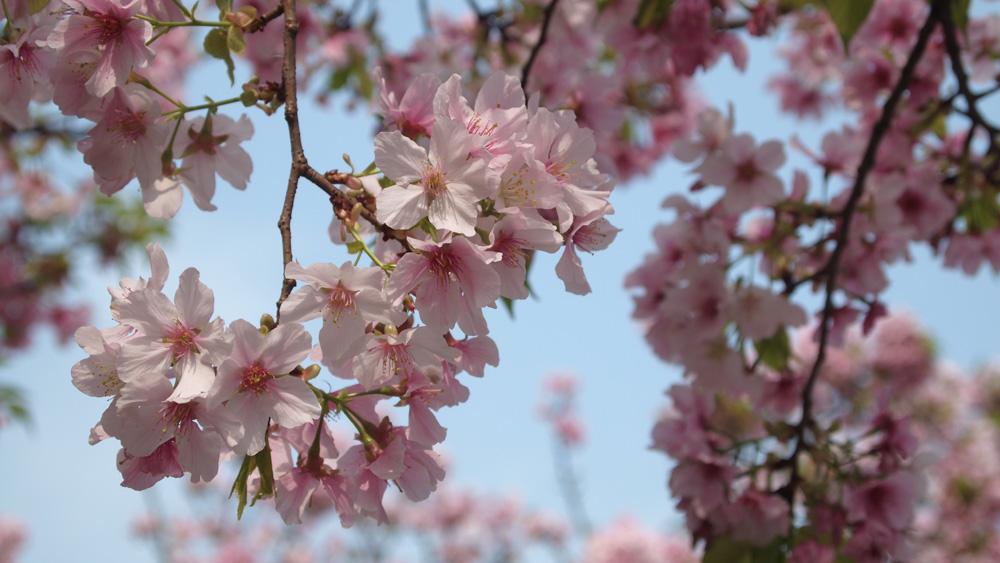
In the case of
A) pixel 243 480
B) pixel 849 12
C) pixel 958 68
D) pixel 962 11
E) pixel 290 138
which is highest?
pixel 958 68

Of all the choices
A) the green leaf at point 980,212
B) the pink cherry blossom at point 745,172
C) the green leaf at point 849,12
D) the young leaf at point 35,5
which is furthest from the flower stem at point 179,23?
the green leaf at point 980,212

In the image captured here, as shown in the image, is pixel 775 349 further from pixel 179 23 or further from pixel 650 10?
pixel 179 23

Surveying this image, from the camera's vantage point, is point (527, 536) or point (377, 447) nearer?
point (377, 447)

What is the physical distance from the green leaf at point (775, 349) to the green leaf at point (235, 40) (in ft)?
5.46

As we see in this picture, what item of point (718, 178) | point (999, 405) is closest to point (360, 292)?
point (718, 178)

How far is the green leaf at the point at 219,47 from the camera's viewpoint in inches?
47.5

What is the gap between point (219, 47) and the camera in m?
1.22

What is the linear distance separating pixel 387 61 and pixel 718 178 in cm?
183

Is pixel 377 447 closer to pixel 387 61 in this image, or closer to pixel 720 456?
pixel 720 456

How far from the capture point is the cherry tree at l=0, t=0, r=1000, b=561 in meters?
0.91

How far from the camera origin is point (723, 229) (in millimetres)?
2240

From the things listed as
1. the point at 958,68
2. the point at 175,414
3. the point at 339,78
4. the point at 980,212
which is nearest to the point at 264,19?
the point at 175,414

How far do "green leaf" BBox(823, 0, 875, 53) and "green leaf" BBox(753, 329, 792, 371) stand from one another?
97cm

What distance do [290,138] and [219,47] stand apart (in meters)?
0.37
